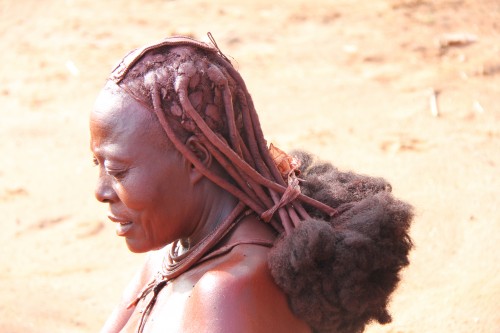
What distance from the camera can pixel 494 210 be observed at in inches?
237

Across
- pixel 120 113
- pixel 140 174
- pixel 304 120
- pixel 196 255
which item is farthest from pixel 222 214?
pixel 304 120

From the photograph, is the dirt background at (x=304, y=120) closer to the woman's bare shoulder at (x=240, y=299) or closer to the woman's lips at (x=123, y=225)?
the woman's bare shoulder at (x=240, y=299)

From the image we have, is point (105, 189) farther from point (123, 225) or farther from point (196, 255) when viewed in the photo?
point (196, 255)

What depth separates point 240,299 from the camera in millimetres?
3035

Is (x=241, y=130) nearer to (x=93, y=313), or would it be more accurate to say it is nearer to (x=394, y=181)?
(x=93, y=313)

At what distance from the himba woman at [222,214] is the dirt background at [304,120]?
1787 mm

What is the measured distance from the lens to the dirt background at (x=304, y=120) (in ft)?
18.2

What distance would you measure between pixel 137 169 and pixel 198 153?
0.22 m

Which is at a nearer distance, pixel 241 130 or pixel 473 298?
pixel 241 130

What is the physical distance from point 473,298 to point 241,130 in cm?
230

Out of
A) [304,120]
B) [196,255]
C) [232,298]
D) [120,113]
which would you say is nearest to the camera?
[232,298]

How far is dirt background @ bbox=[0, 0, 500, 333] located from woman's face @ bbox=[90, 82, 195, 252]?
2.00m

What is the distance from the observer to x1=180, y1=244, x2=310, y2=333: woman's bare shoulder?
301 cm

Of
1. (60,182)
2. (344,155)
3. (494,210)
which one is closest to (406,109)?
(344,155)
